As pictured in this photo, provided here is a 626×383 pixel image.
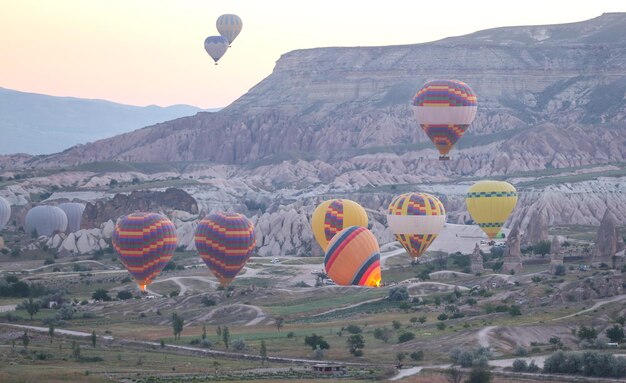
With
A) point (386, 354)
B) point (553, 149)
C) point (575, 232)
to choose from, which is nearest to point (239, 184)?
point (553, 149)

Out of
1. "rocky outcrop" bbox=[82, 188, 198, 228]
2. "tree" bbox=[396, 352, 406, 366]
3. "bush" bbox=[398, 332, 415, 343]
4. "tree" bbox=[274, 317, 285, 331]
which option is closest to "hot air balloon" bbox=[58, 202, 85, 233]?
"rocky outcrop" bbox=[82, 188, 198, 228]

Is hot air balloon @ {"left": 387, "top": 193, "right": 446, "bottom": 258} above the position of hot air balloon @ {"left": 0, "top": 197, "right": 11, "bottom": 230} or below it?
below

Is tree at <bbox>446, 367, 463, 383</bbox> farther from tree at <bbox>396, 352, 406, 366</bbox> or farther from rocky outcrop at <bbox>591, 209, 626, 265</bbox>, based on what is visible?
rocky outcrop at <bbox>591, 209, 626, 265</bbox>

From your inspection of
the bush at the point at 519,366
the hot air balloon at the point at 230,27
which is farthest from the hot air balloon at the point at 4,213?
the bush at the point at 519,366

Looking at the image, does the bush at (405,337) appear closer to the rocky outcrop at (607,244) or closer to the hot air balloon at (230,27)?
the rocky outcrop at (607,244)

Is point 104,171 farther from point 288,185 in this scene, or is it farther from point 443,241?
point 443,241

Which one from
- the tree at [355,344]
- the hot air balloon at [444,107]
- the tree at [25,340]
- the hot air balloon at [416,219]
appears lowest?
the tree at [355,344]
